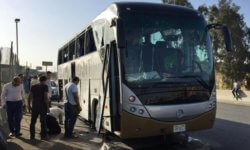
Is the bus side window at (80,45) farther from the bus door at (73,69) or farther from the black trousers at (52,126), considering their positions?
the black trousers at (52,126)

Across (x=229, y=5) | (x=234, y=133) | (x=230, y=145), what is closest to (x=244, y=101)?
(x=229, y=5)

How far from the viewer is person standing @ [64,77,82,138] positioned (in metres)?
13.1

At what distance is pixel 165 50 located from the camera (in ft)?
33.3

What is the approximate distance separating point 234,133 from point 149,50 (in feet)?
17.3

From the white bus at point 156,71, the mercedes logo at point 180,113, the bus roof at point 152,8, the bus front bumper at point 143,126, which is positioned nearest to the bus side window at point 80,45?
the white bus at point 156,71

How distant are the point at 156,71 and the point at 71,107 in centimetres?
426

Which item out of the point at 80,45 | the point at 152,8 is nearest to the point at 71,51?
the point at 80,45

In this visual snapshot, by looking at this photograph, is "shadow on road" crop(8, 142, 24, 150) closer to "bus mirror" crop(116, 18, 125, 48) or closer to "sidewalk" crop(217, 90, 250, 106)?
"bus mirror" crop(116, 18, 125, 48)

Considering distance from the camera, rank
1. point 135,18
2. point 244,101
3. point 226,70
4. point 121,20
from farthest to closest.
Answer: point 226,70
point 244,101
point 135,18
point 121,20

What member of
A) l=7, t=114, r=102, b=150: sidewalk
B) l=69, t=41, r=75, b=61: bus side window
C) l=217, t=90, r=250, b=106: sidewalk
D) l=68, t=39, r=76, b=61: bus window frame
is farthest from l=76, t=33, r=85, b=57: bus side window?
l=217, t=90, r=250, b=106: sidewalk

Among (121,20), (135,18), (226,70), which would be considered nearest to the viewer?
(121,20)

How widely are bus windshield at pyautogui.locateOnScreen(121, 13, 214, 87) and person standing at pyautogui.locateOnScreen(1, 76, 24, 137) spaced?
4832 mm

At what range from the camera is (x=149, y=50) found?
9992 millimetres

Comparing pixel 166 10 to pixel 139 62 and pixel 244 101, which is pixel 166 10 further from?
pixel 244 101
